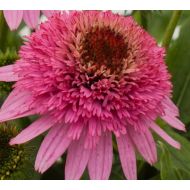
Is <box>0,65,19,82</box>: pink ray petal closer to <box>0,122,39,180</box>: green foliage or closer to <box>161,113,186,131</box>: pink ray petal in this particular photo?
<box>0,122,39,180</box>: green foliage

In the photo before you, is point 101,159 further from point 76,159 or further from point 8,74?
point 8,74

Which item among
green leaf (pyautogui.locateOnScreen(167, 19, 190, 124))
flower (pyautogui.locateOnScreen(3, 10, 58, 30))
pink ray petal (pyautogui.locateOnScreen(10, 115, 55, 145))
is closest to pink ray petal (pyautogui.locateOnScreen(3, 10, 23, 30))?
flower (pyautogui.locateOnScreen(3, 10, 58, 30))

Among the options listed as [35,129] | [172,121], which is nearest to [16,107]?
[35,129]

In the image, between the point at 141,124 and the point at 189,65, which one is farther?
the point at 189,65

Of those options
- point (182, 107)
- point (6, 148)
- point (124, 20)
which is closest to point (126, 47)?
point (124, 20)

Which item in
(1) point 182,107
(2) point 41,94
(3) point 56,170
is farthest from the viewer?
(1) point 182,107

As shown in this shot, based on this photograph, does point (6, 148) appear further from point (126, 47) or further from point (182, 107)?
point (182, 107)
